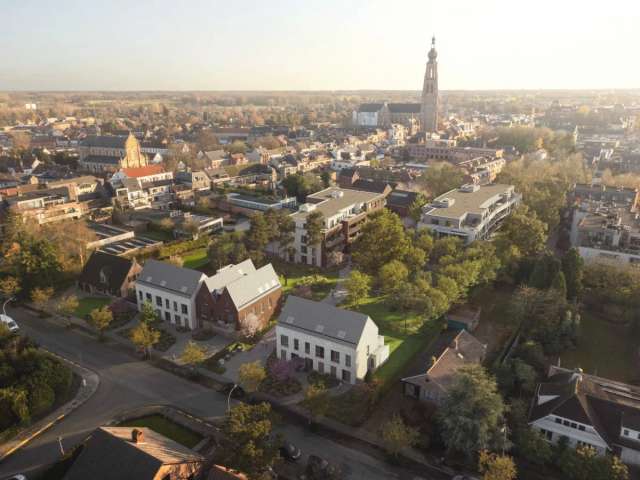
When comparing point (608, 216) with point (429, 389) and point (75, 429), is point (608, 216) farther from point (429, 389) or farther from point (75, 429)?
point (75, 429)

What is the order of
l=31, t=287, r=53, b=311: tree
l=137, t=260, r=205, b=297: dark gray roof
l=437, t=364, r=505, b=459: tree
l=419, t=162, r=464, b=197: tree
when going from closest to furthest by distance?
l=437, t=364, r=505, b=459: tree
l=137, t=260, r=205, b=297: dark gray roof
l=31, t=287, r=53, b=311: tree
l=419, t=162, r=464, b=197: tree

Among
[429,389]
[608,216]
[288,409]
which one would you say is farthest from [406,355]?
[608,216]

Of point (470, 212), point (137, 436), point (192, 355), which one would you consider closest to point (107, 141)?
point (470, 212)

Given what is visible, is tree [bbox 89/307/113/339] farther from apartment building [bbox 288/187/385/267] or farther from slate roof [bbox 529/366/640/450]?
slate roof [bbox 529/366/640/450]

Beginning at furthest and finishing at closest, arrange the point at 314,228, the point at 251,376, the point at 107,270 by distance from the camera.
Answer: the point at 314,228 → the point at 107,270 → the point at 251,376

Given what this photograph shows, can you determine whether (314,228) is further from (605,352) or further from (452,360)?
(605,352)

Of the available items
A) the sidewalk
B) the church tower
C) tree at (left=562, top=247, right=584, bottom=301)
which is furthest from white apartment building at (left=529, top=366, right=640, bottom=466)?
the church tower
